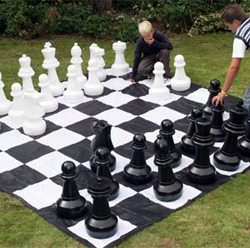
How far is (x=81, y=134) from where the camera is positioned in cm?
353

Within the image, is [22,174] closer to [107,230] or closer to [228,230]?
[107,230]

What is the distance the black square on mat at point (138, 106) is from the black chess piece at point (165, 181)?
1087mm

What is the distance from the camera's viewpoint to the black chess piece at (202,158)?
2836mm

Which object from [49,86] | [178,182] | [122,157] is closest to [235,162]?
[178,182]

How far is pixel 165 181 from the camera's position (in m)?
2.77

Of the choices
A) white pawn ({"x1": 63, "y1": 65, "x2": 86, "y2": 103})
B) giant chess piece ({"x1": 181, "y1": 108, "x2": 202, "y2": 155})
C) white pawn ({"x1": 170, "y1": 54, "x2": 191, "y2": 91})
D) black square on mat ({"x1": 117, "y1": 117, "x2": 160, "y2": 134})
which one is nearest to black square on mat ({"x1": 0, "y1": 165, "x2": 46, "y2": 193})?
black square on mat ({"x1": 117, "y1": 117, "x2": 160, "y2": 134})

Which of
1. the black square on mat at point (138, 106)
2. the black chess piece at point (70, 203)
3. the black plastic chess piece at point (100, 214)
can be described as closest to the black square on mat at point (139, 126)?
the black square on mat at point (138, 106)

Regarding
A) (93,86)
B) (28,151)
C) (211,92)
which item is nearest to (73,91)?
(93,86)

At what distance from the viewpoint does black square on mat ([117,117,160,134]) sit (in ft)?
11.7

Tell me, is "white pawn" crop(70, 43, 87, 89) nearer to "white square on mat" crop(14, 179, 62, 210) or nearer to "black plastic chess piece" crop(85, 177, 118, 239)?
"white square on mat" crop(14, 179, 62, 210)

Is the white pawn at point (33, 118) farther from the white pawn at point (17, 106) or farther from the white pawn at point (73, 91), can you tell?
the white pawn at point (73, 91)

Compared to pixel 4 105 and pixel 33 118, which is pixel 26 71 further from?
pixel 33 118

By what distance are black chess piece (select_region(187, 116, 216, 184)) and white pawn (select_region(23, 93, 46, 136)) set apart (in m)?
1.14

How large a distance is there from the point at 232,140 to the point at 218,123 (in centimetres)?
41
